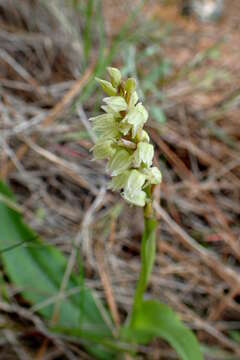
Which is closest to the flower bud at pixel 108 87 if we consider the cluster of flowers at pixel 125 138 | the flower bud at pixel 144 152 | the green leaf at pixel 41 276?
the cluster of flowers at pixel 125 138

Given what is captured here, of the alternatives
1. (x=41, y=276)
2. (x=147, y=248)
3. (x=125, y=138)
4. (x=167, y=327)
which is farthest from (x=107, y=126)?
(x=41, y=276)

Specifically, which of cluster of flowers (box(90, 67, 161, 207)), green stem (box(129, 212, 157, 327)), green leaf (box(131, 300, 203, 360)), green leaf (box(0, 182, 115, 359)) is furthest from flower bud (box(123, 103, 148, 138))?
green leaf (box(0, 182, 115, 359))

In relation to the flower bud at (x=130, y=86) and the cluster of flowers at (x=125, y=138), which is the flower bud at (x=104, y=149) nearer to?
A: the cluster of flowers at (x=125, y=138)

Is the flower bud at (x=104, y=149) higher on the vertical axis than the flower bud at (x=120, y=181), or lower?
higher

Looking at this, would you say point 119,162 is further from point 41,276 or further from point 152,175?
point 41,276

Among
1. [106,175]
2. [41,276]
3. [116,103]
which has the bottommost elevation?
[41,276]

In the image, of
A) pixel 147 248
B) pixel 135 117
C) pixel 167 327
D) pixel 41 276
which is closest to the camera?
pixel 135 117

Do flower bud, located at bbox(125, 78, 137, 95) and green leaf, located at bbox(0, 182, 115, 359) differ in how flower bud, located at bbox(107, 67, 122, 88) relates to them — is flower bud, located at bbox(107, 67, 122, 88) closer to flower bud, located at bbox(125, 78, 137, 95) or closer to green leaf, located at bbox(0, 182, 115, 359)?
flower bud, located at bbox(125, 78, 137, 95)
